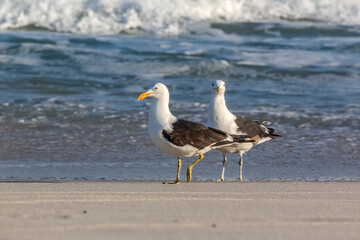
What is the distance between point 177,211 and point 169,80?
7771 millimetres

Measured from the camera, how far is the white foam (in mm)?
16297

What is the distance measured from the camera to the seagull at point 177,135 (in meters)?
5.85

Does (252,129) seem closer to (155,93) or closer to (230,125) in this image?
(230,125)

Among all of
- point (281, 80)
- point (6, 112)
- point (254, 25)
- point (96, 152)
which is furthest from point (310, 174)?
point (254, 25)

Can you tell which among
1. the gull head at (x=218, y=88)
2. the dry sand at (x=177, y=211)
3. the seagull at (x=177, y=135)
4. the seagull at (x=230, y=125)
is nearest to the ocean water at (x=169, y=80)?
the seagull at (x=230, y=125)

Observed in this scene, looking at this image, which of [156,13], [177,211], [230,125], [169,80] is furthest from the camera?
[156,13]

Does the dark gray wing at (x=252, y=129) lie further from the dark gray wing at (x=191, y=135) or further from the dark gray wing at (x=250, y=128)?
the dark gray wing at (x=191, y=135)

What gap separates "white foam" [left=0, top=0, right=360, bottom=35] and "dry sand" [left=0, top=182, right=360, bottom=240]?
10.9 metres

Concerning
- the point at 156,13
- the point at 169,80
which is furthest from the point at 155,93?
the point at 156,13

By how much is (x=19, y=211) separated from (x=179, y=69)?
857 cm

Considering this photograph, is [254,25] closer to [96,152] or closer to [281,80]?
[281,80]

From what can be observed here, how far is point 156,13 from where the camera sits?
663 inches

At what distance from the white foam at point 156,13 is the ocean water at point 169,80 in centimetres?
3

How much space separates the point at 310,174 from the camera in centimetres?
657
